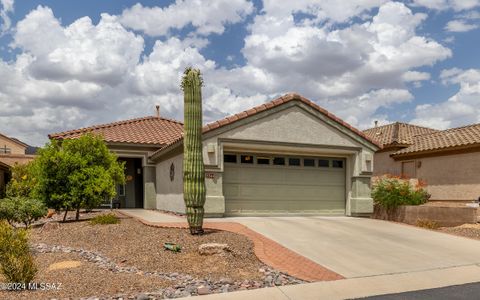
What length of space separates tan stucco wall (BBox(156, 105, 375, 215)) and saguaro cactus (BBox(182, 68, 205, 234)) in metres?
3.74

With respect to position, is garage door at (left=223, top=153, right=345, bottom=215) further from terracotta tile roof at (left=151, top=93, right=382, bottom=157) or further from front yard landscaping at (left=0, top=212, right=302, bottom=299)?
front yard landscaping at (left=0, top=212, right=302, bottom=299)

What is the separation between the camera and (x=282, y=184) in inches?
662

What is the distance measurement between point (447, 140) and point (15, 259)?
21286mm

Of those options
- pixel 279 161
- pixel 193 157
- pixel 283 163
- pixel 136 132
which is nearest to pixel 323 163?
pixel 283 163

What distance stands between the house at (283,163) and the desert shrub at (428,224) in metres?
2.46

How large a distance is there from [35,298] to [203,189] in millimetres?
5249

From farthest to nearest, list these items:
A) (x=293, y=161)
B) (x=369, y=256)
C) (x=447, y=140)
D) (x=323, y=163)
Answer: (x=447, y=140) < (x=323, y=163) < (x=293, y=161) < (x=369, y=256)

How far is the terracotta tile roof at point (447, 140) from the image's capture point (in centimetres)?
2030

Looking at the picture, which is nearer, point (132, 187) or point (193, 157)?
point (193, 157)

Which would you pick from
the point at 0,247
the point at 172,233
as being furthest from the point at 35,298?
the point at 172,233

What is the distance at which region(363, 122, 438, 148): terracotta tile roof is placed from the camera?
1022 inches

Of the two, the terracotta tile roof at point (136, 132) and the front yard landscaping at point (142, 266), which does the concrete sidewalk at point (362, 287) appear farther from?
the terracotta tile roof at point (136, 132)

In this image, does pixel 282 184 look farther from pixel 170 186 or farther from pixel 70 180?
pixel 70 180

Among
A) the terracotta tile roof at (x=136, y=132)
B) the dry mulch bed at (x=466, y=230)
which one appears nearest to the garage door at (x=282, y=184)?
the dry mulch bed at (x=466, y=230)
